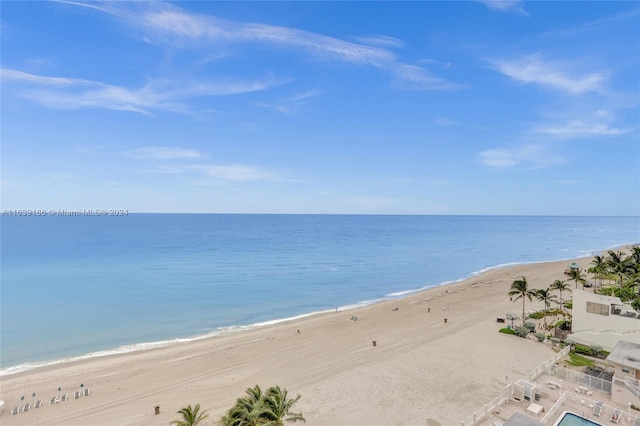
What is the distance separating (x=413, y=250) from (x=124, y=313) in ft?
266

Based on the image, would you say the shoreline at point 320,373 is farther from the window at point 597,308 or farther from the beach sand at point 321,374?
the window at point 597,308

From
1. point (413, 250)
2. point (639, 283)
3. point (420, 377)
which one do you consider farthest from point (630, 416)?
point (413, 250)

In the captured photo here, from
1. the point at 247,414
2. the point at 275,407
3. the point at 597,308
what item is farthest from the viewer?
the point at 597,308

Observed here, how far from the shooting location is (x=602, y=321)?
25.5 metres

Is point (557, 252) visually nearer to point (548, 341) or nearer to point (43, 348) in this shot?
point (548, 341)

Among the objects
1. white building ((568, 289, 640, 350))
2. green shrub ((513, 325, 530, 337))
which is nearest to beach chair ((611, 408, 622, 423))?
white building ((568, 289, 640, 350))

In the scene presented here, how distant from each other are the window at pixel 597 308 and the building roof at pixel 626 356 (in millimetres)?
5471

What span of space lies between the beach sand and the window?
423 cm

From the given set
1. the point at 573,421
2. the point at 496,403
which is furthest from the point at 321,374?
the point at 573,421

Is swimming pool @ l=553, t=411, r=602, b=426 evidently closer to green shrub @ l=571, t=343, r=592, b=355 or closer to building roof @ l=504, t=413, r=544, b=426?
building roof @ l=504, t=413, r=544, b=426

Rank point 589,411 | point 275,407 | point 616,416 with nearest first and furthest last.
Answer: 1. point 275,407
2. point 616,416
3. point 589,411

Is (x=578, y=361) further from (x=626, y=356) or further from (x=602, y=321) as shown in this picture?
(x=626, y=356)

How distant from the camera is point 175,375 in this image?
2442cm

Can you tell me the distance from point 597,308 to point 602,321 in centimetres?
92
